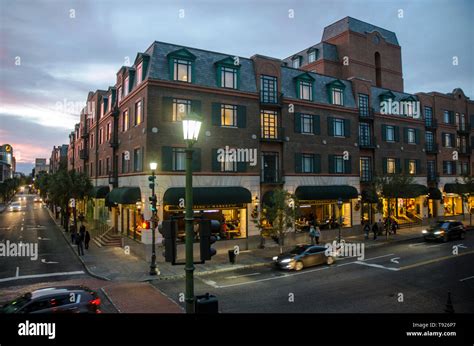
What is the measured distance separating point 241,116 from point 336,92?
12.0m

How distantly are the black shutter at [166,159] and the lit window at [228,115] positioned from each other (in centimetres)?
502

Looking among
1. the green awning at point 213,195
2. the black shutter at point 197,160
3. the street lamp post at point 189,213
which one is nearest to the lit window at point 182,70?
the black shutter at point 197,160

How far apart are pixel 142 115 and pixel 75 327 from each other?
2158 cm

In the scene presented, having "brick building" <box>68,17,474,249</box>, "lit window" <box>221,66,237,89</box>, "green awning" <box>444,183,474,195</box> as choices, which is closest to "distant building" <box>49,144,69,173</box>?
"brick building" <box>68,17,474,249</box>

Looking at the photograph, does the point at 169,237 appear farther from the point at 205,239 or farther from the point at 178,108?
the point at 178,108

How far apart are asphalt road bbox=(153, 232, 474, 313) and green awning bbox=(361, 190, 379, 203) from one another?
33.2 feet

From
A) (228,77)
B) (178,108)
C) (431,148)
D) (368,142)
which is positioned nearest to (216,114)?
(178,108)

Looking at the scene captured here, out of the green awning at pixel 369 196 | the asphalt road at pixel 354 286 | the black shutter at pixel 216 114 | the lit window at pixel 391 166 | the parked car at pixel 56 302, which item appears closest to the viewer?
the parked car at pixel 56 302

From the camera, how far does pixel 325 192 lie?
29062 mm

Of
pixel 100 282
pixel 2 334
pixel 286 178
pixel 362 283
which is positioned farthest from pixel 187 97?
pixel 2 334

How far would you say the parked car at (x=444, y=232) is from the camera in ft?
86.2

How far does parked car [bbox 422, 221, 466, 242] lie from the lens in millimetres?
26266

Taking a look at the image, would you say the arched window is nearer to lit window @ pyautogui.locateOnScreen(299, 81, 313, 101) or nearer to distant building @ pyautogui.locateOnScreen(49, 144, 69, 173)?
lit window @ pyautogui.locateOnScreen(299, 81, 313, 101)

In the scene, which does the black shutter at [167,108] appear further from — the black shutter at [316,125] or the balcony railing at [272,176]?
the black shutter at [316,125]
